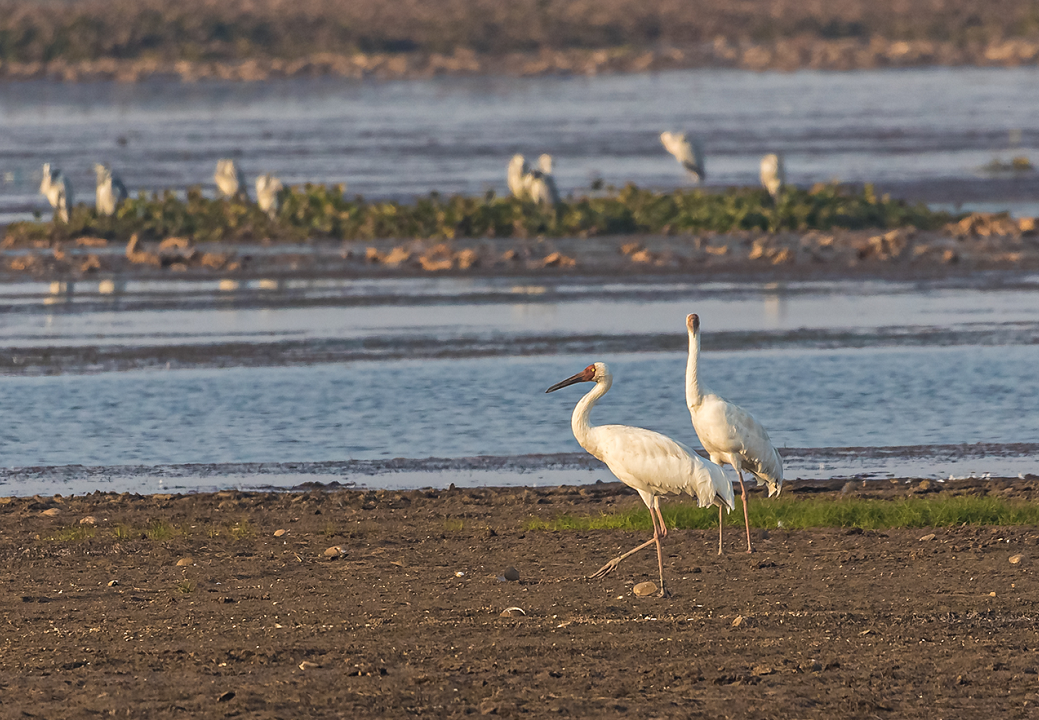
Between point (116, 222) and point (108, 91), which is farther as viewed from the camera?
point (108, 91)

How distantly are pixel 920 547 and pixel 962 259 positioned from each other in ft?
53.6

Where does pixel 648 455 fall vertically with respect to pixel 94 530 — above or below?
above

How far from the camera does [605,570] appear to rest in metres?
10.3

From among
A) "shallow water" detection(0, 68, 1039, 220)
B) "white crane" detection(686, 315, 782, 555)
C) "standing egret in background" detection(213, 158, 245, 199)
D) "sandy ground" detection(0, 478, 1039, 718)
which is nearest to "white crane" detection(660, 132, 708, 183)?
"shallow water" detection(0, 68, 1039, 220)

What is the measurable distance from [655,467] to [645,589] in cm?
72

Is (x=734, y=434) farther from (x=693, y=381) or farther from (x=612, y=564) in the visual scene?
(x=612, y=564)

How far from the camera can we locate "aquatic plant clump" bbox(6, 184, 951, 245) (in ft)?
96.6

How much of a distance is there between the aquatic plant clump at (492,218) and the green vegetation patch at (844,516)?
57.0ft

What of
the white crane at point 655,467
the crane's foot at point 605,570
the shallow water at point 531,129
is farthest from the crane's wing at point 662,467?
the shallow water at point 531,129

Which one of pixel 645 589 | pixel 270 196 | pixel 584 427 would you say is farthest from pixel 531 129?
pixel 645 589

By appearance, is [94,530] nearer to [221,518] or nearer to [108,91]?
[221,518]

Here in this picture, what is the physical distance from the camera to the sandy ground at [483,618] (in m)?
7.82

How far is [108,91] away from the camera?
82562mm

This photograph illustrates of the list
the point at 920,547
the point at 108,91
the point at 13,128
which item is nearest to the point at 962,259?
the point at 920,547
